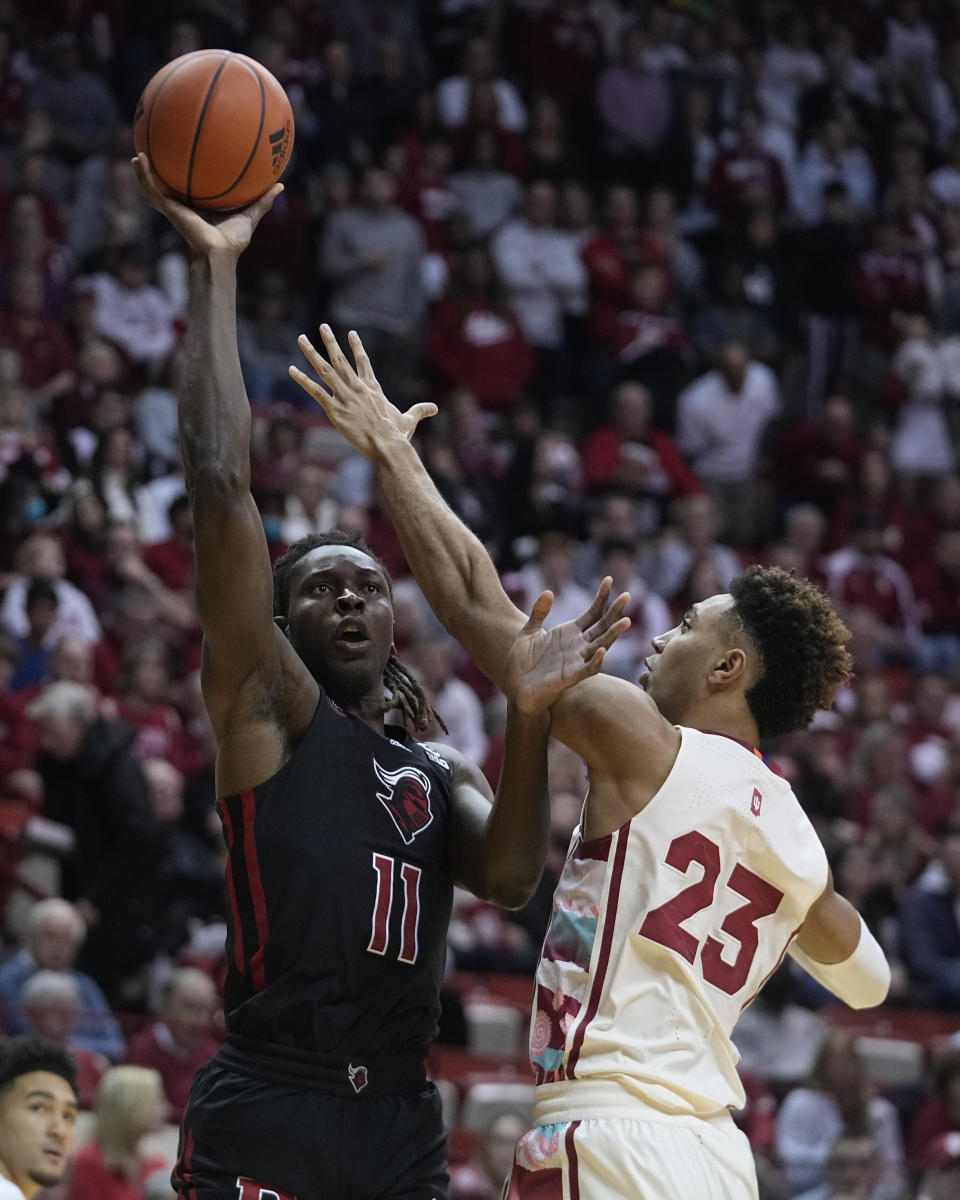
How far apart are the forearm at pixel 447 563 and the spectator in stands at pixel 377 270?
32.3 ft

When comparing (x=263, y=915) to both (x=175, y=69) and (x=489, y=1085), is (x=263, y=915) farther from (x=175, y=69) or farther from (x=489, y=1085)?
(x=489, y=1085)

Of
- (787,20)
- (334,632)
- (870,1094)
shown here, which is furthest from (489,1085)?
Answer: (787,20)

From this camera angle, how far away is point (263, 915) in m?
4.05

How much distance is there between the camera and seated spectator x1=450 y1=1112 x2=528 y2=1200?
25.3ft

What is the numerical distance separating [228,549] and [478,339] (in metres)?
10.8

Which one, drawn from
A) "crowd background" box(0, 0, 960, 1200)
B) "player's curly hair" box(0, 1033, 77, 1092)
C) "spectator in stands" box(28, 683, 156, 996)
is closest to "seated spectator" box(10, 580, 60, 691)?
"crowd background" box(0, 0, 960, 1200)

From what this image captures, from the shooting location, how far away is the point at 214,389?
3.97 meters

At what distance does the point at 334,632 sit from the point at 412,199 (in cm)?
1128

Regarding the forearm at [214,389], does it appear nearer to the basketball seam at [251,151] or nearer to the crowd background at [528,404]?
the basketball seam at [251,151]

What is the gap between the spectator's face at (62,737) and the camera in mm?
9125

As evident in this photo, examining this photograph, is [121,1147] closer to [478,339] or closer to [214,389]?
[214,389]

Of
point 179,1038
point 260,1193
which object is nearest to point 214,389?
point 260,1193

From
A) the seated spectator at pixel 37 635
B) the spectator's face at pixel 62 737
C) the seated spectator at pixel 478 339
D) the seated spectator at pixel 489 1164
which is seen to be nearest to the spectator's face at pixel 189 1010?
the seated spectator at pixel 489 1164

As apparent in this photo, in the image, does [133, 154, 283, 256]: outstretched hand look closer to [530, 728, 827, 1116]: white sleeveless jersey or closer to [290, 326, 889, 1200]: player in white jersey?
[290, 326, 889, 1200]: player in white jersey
